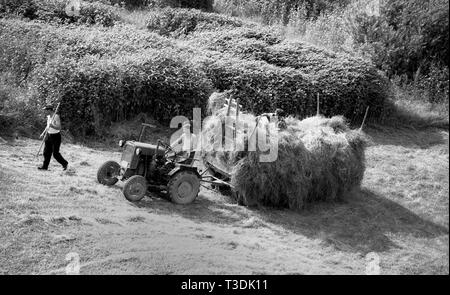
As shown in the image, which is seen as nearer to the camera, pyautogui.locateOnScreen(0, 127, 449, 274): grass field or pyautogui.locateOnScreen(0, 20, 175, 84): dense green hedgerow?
pyautogui.locateOnScreen(0, 127, 449, 274): grass field

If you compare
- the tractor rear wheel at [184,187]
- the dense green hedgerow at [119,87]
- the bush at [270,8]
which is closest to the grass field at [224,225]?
the tractor rear wheel at [184,187]

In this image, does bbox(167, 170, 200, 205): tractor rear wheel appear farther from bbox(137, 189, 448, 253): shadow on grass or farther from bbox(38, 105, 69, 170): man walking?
bbox(38, 105, 69, 170): man walking

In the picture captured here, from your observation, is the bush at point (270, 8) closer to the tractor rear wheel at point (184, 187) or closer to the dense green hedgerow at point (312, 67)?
the dense green hedgerow at point (312, 67)

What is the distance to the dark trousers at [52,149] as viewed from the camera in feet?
33.8

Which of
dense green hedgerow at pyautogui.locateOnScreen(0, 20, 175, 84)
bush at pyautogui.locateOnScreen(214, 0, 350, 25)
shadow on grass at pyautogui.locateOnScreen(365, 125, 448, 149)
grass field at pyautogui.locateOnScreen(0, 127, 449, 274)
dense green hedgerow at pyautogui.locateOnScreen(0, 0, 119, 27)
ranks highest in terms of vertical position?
bush at pyautogui.locateOnScreen(214, 0, 350, 25)

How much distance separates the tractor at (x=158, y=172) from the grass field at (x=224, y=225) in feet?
0.71

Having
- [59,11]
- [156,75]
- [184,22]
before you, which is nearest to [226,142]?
[156,75]

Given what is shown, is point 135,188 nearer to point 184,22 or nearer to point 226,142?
point 226,142

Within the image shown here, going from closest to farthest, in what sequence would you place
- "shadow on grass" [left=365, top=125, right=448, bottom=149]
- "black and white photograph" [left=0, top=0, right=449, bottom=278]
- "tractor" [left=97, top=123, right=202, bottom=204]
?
A: "shadow on grass" [left=365, top=125, right=448, bottom=149] < "black and white photograph" [left=0, top=0, right=449, bottom=278] < "tractor" [left=97, top=123, right=202, bottom=204]

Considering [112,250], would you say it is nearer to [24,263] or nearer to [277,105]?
[24,263]

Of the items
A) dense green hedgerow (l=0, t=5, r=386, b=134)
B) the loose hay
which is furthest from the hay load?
dense green hedgerow (l=0, t=5, r=386, b=134)

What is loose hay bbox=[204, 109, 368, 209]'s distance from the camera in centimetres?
883

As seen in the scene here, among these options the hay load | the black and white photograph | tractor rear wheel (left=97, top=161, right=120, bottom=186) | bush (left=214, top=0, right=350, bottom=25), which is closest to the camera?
the black and white photograph
